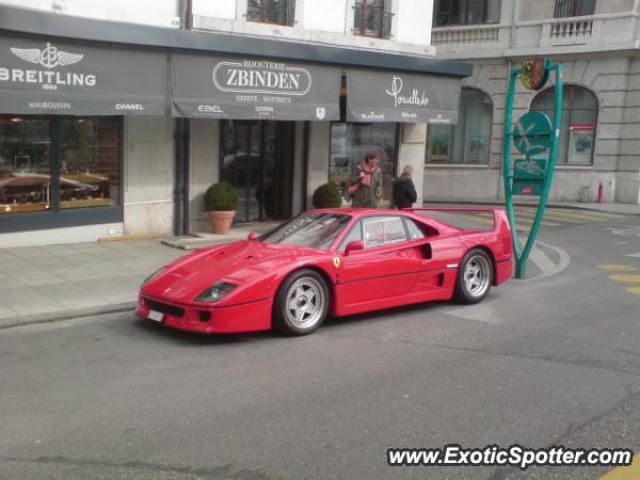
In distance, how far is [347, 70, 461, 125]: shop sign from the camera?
51.7ft

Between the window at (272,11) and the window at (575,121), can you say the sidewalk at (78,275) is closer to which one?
the window at (272,11)

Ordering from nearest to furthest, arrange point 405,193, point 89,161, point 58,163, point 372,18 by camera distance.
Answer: point 58,163 < point 89,161 < point 405,193 < point 372,18

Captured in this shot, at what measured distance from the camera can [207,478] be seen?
4.36 m

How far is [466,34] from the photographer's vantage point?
2659 cm

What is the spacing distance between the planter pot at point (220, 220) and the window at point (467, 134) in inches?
566

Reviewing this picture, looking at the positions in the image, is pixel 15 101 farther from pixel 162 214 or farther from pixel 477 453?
pixel 477 453

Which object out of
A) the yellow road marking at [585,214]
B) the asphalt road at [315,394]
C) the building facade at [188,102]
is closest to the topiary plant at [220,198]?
the building facade at [188,102]

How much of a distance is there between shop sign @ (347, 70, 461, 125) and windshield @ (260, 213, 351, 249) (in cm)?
700

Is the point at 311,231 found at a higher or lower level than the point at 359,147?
lower

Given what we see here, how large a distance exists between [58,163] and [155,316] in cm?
625

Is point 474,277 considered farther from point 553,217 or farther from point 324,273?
point 553,217

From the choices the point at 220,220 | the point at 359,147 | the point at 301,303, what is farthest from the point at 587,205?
the point at 301,303

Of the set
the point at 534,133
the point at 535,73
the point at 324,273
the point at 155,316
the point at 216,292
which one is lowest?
the point at 155,316

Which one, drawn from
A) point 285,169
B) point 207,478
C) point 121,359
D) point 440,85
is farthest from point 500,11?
point 207,478
